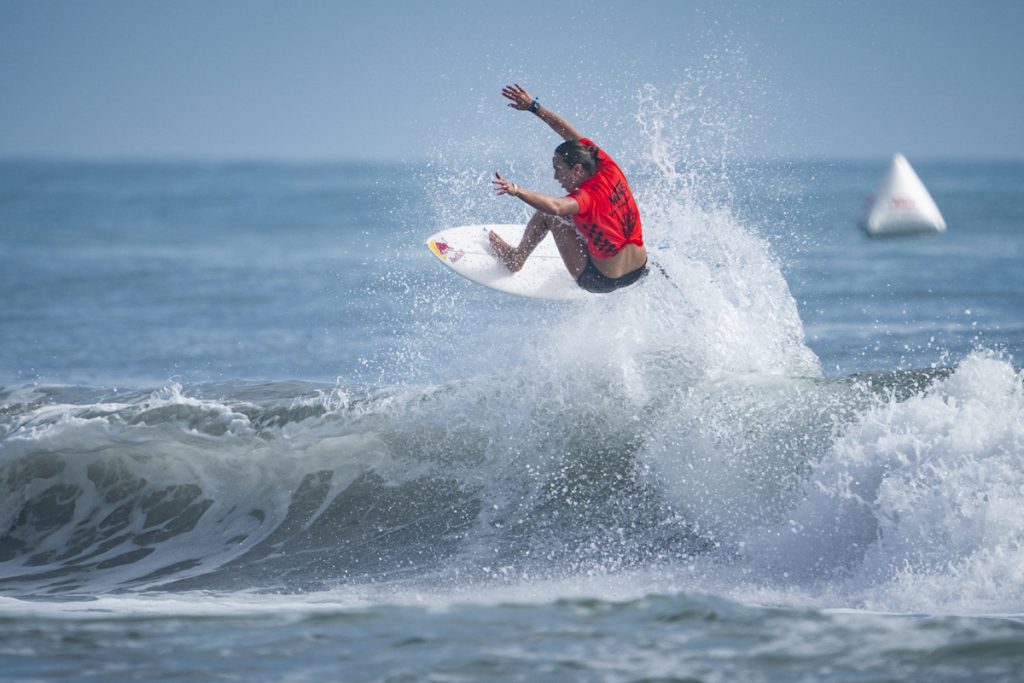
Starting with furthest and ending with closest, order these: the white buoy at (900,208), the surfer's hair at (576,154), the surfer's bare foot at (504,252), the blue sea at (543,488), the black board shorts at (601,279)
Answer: the surfer's bare foot at (504,252) < the black board shorts at (601,279) < the white buoy at (900,208) < the surfer's hair at (576,154) < the blue sea at (543,488)

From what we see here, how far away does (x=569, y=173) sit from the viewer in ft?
24.2

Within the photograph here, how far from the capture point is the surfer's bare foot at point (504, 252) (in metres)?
8.47

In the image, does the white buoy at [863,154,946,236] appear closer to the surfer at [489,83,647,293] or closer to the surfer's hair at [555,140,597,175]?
the surfer at [489,83,647,293]

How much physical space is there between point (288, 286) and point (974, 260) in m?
A: 11.3

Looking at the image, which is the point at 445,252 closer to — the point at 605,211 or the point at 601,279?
the point at 601,279

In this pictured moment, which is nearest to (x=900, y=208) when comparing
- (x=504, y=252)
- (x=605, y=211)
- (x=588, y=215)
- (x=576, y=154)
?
(x=605, y=211)

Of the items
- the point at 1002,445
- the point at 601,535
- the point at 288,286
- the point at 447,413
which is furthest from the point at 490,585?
the point at 288,286

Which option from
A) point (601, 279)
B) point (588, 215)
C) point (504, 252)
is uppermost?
point (588, 215)

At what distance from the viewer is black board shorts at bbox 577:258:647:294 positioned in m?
7.88

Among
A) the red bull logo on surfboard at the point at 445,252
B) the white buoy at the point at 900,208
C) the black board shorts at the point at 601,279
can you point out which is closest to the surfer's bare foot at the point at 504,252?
the red bull logo on surfboard at the point at 445,252

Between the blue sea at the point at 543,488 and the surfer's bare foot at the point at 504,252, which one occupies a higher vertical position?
the surfer's bare foot at the point at 504,252

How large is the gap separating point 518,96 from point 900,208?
2.86 meters

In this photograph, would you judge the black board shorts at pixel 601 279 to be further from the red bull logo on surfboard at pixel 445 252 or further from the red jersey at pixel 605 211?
the red bull logo on surfboard at pixel 445 252

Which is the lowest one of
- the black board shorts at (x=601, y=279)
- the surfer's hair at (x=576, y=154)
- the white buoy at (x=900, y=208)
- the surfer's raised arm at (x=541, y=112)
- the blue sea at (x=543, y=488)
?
the blue sea at (x=543, y=488)
